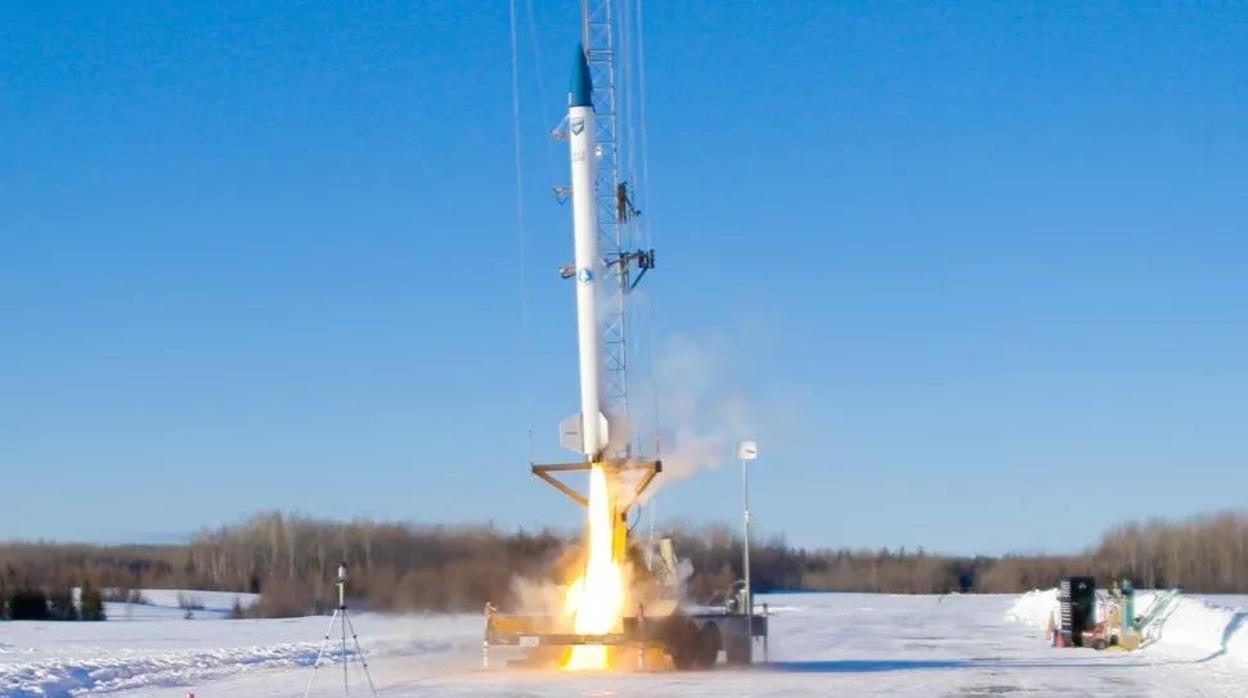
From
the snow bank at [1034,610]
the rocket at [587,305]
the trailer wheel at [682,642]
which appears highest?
the rocket at [587,305]

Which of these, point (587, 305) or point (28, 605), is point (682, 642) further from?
point (28, 605)

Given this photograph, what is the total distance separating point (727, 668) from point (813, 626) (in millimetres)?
24788

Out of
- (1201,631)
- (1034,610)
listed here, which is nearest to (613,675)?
(1201,631)

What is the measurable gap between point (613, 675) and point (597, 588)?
260cm

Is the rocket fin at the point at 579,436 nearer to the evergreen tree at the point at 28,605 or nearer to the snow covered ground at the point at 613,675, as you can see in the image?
the snow covered ground at the point at 613,675

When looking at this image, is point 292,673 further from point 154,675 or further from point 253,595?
point 253,595

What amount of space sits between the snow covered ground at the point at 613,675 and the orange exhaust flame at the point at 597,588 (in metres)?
1.49

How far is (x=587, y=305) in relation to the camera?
100ft

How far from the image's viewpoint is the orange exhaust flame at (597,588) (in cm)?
2977

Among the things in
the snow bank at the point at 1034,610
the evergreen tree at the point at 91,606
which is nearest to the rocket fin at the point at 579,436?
the snow bank at the point at 1034,610

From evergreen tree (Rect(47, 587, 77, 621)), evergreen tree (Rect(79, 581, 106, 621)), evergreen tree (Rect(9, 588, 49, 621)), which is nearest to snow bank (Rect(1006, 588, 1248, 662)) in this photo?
evergreen tree (Rect(79, 581, 106, 621))

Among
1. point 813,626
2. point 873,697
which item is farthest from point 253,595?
point 873,697

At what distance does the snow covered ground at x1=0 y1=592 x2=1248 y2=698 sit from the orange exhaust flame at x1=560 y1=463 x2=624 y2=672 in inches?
58.7

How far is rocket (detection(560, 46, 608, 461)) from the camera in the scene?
30469 millimetres
